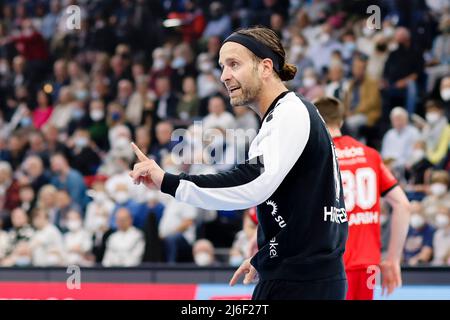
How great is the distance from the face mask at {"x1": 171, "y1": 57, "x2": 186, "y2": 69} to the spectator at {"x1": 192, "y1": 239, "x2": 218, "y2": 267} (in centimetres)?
473

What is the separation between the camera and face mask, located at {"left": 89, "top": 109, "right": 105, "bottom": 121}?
15420mm

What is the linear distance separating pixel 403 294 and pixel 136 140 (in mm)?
6135

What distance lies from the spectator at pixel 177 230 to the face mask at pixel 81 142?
2923mm

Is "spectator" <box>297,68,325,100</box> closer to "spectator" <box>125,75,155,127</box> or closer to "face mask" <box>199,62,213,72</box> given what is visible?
"face mask" <box>199,62,213,72</box>

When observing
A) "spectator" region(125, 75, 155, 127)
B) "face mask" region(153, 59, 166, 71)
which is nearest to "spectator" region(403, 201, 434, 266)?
"spectator" region(125, 75, 155, 127)

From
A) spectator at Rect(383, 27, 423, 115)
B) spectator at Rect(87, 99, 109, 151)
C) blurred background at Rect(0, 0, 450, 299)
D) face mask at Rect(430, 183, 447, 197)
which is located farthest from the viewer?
spectator at Rect(87, 99, 109, 151)

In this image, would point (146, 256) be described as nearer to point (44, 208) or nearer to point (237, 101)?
point (44, 208)

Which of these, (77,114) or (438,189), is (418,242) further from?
(77,114)

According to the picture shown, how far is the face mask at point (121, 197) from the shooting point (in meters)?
12.6

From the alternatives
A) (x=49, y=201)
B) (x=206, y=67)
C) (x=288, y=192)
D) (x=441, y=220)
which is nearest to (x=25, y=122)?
(x=49, y=201)

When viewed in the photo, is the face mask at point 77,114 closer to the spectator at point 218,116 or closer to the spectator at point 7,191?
the spectator at point 7,191

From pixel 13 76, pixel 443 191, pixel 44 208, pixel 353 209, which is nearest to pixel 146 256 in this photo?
pixel 44 208

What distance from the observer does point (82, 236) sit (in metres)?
12.7

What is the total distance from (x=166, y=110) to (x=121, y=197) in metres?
2.69
